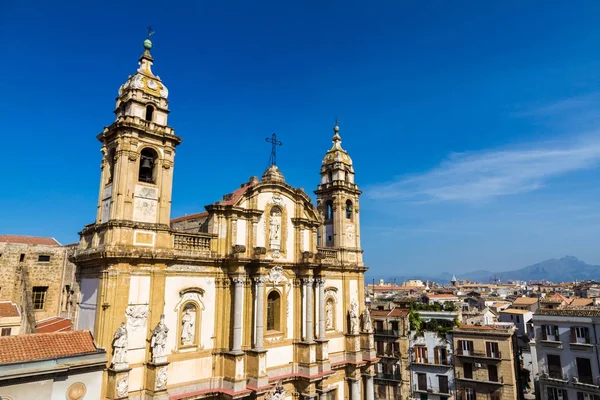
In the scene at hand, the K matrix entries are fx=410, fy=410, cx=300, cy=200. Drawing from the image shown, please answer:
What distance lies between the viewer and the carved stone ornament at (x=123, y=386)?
15.4 meters

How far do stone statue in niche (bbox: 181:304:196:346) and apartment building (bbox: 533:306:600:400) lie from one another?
30.0 metres

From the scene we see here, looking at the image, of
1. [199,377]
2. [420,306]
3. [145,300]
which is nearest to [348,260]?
[199,377]

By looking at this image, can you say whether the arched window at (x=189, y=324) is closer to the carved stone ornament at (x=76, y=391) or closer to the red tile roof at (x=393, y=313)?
the carved stone ornament at (x=76, y=391)

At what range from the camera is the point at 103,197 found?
1841 centimetres

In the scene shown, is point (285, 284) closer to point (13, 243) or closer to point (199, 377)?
point (199, 377)

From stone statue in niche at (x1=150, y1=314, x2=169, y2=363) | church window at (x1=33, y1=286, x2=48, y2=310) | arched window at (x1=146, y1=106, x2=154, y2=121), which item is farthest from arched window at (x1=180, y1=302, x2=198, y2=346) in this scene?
church window at (x1=33, y1=286, x2=48, y2=310)

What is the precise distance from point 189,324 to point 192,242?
149 inches

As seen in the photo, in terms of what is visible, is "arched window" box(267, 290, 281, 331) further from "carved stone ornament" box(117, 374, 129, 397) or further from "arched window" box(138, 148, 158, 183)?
"arched window" box(138, 148, 158, 183)

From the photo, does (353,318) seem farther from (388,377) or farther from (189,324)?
(388,377)

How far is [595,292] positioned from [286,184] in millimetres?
71991

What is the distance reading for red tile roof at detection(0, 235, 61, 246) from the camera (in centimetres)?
3462

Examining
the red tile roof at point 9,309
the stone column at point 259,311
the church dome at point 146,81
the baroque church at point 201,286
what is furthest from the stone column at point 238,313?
the red tile roof at point 9,309

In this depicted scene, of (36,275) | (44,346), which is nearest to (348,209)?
(44,346)

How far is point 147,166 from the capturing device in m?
18.8
